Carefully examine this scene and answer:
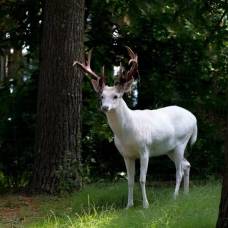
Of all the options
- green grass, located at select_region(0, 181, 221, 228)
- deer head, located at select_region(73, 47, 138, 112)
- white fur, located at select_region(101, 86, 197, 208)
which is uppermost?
deer head, located at select_region(73, 47, 138, 112)

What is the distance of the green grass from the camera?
672 centimetres

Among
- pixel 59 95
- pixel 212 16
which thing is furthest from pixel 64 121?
pixel 212 16

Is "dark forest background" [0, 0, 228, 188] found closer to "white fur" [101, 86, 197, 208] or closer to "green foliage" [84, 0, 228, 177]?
"green foliage" [84, 0, 228, 177]

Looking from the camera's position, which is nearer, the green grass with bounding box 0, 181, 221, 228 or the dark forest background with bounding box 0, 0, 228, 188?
the green grass with bounding box 0, 181, 221, 228

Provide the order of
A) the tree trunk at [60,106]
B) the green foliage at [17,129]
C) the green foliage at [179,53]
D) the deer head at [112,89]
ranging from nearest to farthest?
the deer head at [112,89]
the tree trunk at [60,106]
the green foliage at [17,129]
the green foliage at [179,53]

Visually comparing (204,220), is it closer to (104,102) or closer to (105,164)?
(104,102)

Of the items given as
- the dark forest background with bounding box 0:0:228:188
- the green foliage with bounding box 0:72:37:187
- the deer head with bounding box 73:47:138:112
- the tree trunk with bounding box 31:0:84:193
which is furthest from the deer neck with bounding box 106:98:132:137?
the green foliage with bounding box 0:72:37:187

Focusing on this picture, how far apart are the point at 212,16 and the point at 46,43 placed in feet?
14.3

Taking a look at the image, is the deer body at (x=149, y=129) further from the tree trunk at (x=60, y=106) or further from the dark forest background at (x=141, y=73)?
the dark forest background at (x=141, y=73)

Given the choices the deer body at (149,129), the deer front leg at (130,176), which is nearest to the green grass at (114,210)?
the deer front leg at (130,176)

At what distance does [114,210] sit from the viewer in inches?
320

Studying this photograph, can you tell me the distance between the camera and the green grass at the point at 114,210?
22.1 ft

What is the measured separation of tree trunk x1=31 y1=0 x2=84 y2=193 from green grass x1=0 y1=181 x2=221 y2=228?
390 mm

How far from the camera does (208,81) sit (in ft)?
42.3
